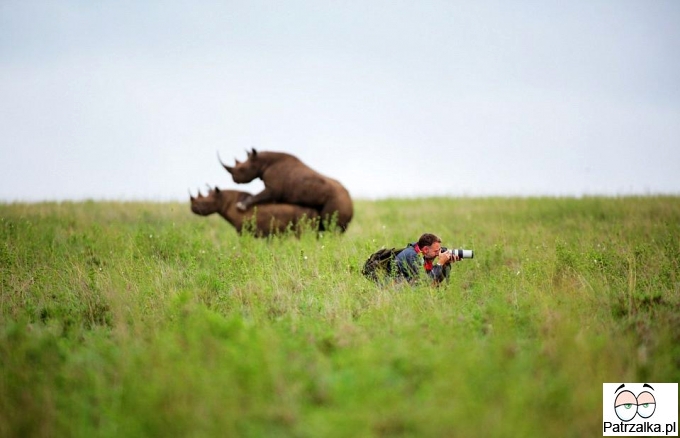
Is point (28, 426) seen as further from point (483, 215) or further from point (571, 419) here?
point (483, 215)

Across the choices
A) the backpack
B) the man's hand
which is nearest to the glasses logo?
the man's hand

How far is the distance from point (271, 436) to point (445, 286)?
13.9 ft

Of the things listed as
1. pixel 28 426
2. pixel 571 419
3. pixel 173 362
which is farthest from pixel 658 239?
pixel 28 426

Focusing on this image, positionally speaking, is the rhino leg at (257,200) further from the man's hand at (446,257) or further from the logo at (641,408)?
the logo at (641,408)

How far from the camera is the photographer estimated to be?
782 centimetres

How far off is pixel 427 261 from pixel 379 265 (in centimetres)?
69

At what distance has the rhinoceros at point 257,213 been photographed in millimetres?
12062

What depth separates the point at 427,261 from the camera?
8.02 m

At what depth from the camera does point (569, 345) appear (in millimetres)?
4574

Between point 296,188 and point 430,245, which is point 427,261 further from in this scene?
point 296,188

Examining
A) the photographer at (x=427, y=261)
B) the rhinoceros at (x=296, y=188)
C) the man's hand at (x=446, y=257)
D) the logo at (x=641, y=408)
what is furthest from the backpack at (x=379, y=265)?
the logo at (x=641, y=408)

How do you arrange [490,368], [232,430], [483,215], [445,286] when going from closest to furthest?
[232,430]
[490,368]
[445,286]
[483,215]

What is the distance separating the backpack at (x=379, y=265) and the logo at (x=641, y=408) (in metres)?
3.85

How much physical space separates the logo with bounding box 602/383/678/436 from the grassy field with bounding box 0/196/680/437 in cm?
11
